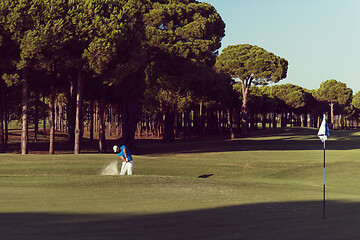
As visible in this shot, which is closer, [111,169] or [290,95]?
[111,169]

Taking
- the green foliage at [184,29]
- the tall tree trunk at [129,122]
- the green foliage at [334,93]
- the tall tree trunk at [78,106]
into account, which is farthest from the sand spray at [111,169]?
the green foliage at [334,93]

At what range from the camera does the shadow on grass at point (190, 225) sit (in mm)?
10992

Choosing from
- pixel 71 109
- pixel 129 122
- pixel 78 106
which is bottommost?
pixel 129 122

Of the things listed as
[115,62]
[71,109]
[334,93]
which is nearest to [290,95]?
[334,93]

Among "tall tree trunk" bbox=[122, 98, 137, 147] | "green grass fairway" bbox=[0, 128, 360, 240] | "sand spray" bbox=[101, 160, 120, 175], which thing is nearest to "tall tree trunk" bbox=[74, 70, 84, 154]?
"green grass fairway" bbox=[0, 128, 360, 240]

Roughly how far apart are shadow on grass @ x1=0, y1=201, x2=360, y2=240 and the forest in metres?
25.0

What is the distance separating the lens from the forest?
3634 cm

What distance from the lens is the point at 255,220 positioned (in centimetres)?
1371

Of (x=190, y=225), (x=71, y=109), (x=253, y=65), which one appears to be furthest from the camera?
(x=253, y=65)

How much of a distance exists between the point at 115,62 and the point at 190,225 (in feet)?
94.1

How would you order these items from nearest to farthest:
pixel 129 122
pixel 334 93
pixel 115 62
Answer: pixel 115 62
pixel 129 122
pixel 334 93

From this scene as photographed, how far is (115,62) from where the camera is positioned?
39.6 meters

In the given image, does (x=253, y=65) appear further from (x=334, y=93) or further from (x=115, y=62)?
(x=334, y=93)

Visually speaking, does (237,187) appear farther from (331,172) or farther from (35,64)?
(35,64)
